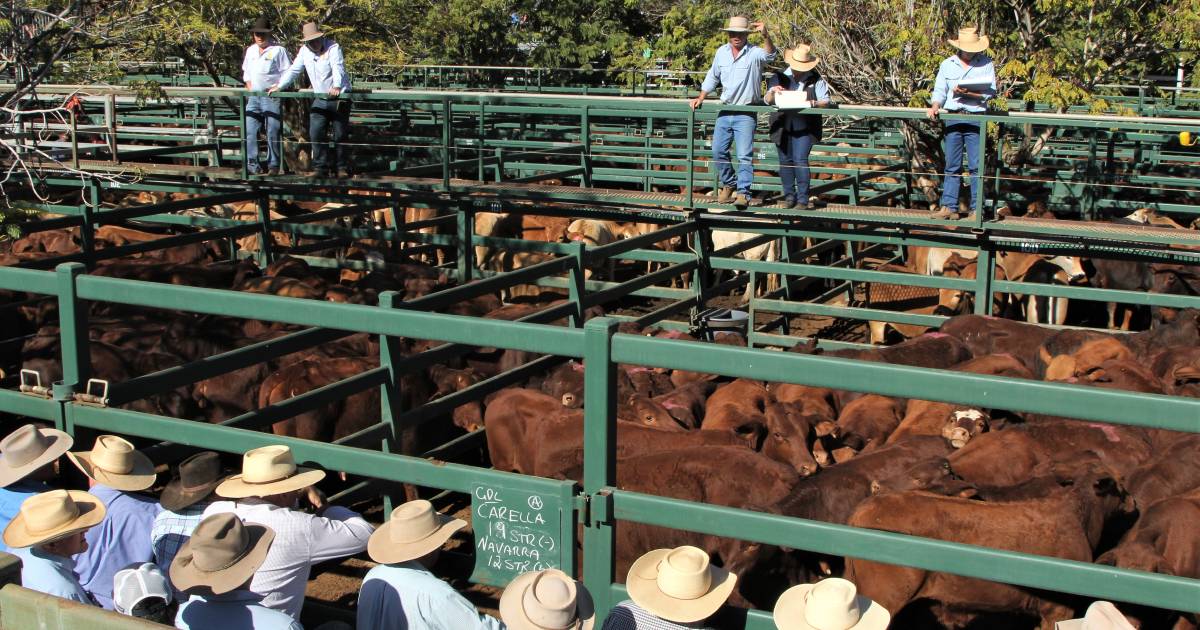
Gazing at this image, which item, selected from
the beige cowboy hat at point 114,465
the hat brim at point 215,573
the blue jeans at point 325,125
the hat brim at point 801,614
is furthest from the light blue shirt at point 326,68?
the hat brim at point 801,614

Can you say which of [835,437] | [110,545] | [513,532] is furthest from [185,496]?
[835,437]

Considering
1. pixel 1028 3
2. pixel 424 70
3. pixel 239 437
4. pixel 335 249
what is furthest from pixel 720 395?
pixel 424 70

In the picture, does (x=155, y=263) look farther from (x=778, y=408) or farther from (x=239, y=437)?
(x=239, y=437)

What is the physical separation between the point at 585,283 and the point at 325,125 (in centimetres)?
377

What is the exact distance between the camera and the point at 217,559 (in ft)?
12.1

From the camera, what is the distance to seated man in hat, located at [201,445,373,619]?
399 centimetres

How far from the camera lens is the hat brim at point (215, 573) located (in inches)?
144

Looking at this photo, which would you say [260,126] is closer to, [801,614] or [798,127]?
[798,127]

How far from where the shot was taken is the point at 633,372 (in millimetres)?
9719

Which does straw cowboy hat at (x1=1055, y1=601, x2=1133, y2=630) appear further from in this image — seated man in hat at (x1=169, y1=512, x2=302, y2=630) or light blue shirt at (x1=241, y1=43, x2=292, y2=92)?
light blue shirt at (x1=241, y1=43, x2=292, y2=92)

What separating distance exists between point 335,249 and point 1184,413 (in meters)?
12.9

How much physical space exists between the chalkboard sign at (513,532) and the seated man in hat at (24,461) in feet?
5.59

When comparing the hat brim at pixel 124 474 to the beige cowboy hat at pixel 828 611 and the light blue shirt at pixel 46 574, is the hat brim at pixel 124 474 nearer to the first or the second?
the light blue shirt at pixel 46 574

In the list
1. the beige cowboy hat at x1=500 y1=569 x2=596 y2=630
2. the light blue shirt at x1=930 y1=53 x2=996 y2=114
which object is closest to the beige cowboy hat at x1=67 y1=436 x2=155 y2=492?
the beige cowboy hat at x1=500 y1=569 x2=596 y2=630
